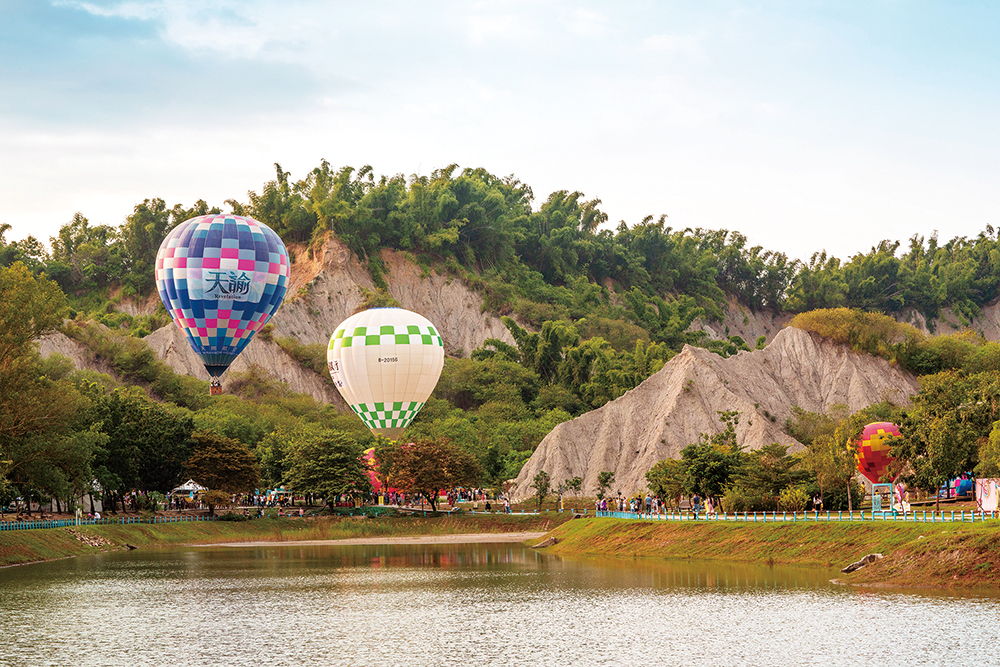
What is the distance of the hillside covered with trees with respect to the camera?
178ft

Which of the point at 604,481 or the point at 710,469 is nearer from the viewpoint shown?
the point at 710,469

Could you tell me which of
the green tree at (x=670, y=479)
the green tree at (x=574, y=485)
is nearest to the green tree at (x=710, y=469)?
the green tree at (x=670, y=479)

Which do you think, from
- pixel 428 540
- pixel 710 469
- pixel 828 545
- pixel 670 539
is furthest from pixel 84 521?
pixel 828 545

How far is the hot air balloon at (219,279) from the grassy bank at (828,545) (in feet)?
107

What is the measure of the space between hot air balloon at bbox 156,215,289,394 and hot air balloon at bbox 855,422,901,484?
43.5 metres

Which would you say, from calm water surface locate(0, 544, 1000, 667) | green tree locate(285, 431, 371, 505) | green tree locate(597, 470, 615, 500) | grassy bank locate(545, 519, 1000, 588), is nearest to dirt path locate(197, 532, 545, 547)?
green tree locate(285, 431, 371, 505)

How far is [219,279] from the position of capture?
252 feet

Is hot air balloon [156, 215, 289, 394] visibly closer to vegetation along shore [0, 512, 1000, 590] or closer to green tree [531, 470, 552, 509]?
vegetation along shore [0, 512, 1000, 590]

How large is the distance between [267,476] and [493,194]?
81.4 meters

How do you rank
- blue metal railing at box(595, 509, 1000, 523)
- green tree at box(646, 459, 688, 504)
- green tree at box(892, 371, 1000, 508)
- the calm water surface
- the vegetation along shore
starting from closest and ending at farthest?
the calm water surface, the vegetation along shore, blue metal railing at box(595, 509, 1000, 523), green tree at box(892, 371, 1000, 508), green tree at box(646, 459, 688, 504)

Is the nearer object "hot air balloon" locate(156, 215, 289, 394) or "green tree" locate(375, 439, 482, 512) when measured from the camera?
"green tree" locate(375, 439, 482, 512)

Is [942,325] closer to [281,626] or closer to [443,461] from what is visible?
[443,461]

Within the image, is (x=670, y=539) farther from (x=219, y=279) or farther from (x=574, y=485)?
(x=219, y=279)

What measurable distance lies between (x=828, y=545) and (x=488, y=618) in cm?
1538
